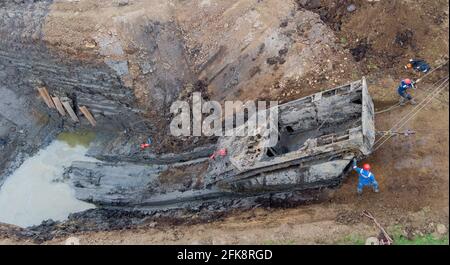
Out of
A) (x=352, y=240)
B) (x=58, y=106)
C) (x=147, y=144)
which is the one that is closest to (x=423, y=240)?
(x=352, y=240)

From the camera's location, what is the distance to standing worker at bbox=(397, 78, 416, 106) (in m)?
10.8

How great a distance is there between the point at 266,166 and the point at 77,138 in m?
8.63

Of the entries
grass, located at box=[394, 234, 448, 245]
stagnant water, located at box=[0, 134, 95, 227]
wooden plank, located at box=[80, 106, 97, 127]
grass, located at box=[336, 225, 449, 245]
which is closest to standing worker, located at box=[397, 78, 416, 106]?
grass, located at box=[336, 225, 449, 245]

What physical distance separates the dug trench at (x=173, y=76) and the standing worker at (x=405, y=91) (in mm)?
314

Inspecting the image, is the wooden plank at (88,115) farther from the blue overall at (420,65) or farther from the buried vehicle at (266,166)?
the blue overall at (420,65)

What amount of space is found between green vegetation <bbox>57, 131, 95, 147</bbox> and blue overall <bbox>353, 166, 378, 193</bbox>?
10258 mm

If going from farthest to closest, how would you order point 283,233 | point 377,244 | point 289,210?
point 289,210, point 283,233, point 377,244

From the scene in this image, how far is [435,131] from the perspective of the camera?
1059 centimetres

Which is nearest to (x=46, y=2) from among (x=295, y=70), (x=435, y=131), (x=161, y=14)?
(x=161, y=14)

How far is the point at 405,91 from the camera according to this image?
1123 centimetres

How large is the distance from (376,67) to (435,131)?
3126 millimetres

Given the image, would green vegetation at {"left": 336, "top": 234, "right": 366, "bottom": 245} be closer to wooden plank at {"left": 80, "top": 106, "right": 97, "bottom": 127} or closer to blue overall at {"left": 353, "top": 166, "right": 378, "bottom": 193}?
blue overall at {"left": 353, "top": 166, "right": 378, "bottom": 193}

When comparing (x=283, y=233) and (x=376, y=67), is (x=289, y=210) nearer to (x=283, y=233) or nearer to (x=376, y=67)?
(x=283, y=233)

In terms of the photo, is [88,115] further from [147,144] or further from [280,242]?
[280,242]
